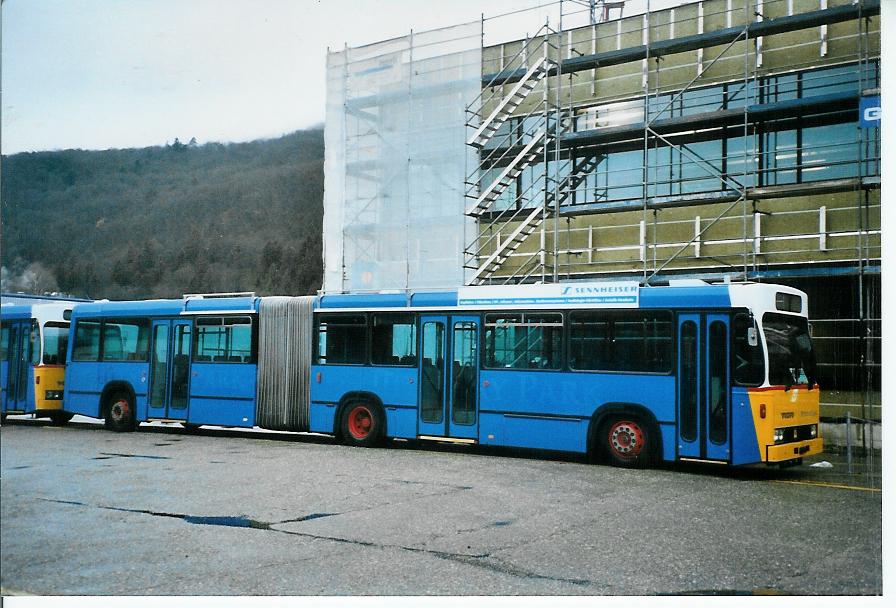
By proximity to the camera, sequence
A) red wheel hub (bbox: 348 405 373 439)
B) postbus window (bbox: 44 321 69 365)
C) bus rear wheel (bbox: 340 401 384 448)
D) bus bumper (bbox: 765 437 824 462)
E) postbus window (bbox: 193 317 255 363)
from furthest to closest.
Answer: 1. postbus window (bbox: 193 317 255 363)
2. red wheel hub (bbox: 348 405 373 439)
3. bus rear wheel (bbox: 340 401 384 448)
4. postbus window (bbox: 44 321 69 365)
5. bus bumper (bbox: 765 437 824 462)

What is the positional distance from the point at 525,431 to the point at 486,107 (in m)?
6.93

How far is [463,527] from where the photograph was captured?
7980mm

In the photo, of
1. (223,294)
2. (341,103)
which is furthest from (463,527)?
(341,103)

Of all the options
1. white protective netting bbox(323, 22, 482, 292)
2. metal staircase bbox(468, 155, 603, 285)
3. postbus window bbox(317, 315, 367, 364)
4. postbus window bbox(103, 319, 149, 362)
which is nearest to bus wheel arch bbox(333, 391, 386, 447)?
postbus window bbox(317, 315, 367, 364)

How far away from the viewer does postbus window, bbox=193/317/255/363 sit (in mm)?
14297

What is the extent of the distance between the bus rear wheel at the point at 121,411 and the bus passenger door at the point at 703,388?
8.51m

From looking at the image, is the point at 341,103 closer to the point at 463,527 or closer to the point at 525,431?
the point at 525,431

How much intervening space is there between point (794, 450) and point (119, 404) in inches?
400

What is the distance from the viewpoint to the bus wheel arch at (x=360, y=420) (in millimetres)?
13461

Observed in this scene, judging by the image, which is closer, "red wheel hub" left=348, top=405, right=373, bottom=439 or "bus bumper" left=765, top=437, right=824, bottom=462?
"bus bumper" left=765, top=437, right=824, bottom=462

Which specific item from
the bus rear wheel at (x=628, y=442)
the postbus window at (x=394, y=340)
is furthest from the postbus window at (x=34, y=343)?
the bus rear wheel at (x=628, y=442)

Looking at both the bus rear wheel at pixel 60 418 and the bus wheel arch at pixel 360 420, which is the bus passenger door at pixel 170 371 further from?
the bus wheel arch at pixel 360 420

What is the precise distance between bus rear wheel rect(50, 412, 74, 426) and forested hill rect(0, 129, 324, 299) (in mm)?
1837

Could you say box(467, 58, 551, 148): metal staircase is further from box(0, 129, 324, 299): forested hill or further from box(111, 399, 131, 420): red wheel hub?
box(111, 399, 131, 420): red wheel hub
